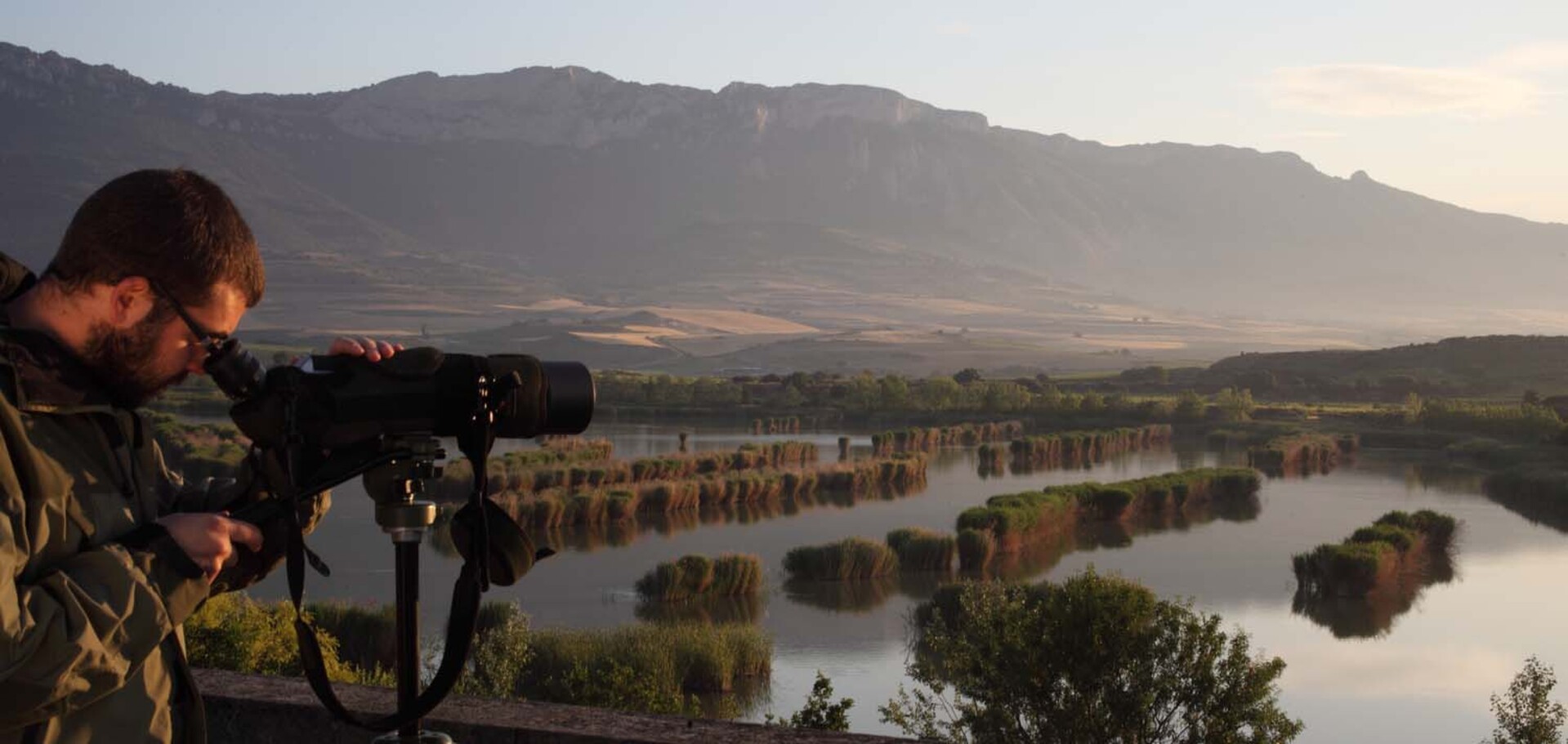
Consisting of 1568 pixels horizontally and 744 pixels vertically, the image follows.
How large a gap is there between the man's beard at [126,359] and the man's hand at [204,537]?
0.47ft

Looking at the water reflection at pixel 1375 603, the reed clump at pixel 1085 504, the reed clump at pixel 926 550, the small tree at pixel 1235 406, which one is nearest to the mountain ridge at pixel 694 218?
the small tree at pixel 1235 406

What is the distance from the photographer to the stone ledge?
2693mm

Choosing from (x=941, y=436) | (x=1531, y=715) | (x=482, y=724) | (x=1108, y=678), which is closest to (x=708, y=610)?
(x=1531, y=715)

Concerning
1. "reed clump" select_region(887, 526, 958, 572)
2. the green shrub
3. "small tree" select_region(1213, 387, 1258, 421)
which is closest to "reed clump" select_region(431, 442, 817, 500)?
"reed clump" select_region(887, 526, 958, 572)

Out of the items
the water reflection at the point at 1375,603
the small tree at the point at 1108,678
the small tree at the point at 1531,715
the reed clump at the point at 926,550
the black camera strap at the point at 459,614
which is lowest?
the water reflection at the point at 1375,603

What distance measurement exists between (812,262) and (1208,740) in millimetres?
148949

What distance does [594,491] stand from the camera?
21.7 meters

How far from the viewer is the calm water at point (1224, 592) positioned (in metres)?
12.1

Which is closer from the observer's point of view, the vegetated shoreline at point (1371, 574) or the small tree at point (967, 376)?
the vegetated shoreline at point (1371, 574)

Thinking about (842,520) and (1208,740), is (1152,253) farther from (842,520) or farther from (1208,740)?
(1208,740)

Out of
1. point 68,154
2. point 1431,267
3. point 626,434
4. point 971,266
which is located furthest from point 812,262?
point 626,434

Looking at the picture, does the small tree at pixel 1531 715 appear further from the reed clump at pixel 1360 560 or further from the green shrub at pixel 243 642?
the reed clump at pixel 1360 560

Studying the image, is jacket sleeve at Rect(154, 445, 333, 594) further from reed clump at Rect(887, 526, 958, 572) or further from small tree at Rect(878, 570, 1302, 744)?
reed clump at Rect(887, 526, 958, 572)

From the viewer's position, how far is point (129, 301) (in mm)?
1610
